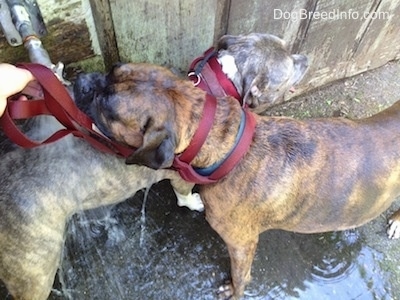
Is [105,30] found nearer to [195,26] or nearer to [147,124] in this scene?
[195,26]

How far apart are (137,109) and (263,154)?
2.74 feet

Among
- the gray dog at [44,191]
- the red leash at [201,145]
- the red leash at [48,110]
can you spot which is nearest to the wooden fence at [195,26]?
the gray dog at [44,191]

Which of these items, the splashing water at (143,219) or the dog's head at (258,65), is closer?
the dog's head at (258,65)

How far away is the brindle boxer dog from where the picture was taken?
268cm

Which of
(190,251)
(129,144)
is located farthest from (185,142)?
(190,251)

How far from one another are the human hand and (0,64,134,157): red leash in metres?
0.04

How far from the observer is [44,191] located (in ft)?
9.55

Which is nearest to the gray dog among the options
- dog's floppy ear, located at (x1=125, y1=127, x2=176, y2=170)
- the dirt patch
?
dog's floppy ear, located at (x1=125, y1=127, x2=176, y2=170)

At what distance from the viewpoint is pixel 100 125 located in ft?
9.22

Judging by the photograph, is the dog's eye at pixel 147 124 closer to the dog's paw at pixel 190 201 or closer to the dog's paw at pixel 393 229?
the dog's paw at pixel 190 201

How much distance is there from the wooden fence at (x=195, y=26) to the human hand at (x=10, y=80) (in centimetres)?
68

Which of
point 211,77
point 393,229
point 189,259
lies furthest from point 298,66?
point 189,259

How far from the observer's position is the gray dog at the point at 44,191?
2852 mm

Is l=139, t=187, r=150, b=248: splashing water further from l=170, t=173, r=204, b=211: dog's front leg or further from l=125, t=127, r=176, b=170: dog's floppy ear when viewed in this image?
l=125, t=127, r=176, b=170: dog's floppy ear
